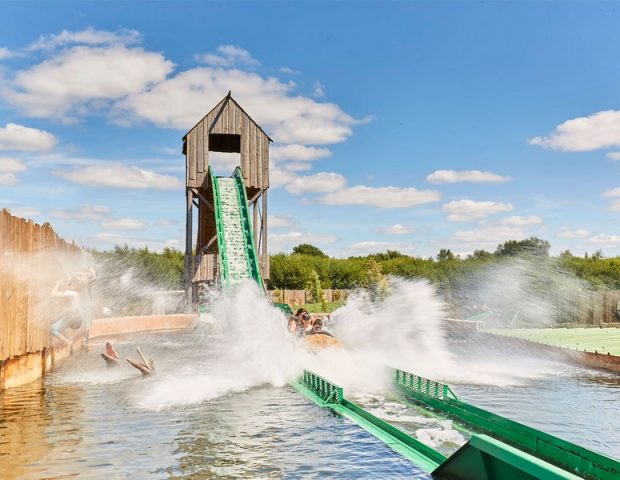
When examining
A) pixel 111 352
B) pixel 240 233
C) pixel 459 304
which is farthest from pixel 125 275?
pixel 111 352

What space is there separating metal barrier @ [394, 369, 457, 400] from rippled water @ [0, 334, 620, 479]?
45 cm

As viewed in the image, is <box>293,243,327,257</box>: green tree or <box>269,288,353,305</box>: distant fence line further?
<box>293,243,327,257</box>: green tree

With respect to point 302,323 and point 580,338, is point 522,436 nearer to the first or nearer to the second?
point 302,323

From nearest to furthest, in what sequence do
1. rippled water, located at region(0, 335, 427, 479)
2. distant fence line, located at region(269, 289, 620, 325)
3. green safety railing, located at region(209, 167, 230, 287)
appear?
rippled water, located at region(0, 335, 427, 479), green safety railing, located at region(209, 167, 230, 287), distant fence line, located at region(269, 289, 620, 325)

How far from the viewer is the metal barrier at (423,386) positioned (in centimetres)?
1107

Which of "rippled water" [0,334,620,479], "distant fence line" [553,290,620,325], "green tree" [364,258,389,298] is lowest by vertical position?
"rippled water" [0,334,620,479]

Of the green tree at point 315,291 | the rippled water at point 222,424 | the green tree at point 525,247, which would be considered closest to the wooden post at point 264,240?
the green tree at point 315,291

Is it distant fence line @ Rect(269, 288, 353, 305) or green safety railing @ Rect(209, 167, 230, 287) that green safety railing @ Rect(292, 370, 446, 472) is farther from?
distant fence line @ Rect(269, 288, 353, 305)

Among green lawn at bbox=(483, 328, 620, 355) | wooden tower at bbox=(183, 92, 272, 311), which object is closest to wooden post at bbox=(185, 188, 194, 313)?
wooden tower at bbox=(183, 92, 272, 311)

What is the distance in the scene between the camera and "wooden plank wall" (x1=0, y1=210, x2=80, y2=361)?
11.3m

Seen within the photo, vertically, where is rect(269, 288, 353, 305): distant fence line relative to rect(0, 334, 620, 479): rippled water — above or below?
above

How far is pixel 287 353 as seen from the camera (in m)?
15.6

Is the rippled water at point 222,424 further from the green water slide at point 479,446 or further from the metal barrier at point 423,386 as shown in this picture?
the metal barrier at point 423,386

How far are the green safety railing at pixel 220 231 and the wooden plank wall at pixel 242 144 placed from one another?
100 cm
